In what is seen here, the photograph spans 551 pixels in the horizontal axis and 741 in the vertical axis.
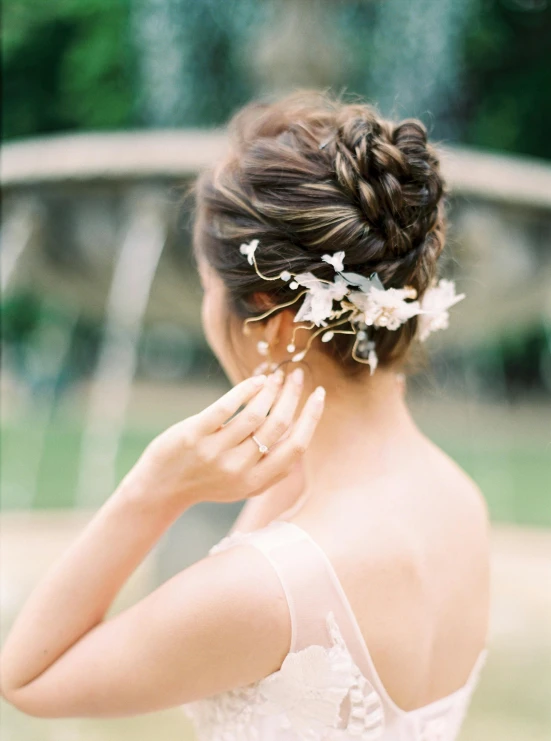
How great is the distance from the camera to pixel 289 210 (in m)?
1.59

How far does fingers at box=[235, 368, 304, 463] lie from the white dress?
15cm

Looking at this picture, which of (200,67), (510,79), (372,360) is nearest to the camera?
(372,360)

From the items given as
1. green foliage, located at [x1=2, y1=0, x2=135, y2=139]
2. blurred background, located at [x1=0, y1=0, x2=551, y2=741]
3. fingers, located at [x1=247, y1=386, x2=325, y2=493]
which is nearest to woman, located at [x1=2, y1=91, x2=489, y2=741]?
fingers, located at [x1=247, y1=386, x2=325, y2=493]

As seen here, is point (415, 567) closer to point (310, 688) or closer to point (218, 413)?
point (310, 688)

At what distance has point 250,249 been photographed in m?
1.62

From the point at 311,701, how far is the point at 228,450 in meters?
0.51

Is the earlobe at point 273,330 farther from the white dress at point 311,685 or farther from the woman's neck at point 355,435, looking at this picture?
the white dress at point 311,685

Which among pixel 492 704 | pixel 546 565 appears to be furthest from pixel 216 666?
pixel 546 565

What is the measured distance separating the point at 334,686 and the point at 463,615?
365 millimetres

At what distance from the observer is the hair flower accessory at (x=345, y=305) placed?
1.62 m

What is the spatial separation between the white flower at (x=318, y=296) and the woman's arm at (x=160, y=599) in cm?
14

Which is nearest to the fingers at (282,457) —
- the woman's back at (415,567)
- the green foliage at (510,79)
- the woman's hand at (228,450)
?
the woman's hand at (228,450)

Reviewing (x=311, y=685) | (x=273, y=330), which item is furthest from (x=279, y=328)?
(x=311, y=685)

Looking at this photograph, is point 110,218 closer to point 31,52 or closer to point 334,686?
point 334,686
